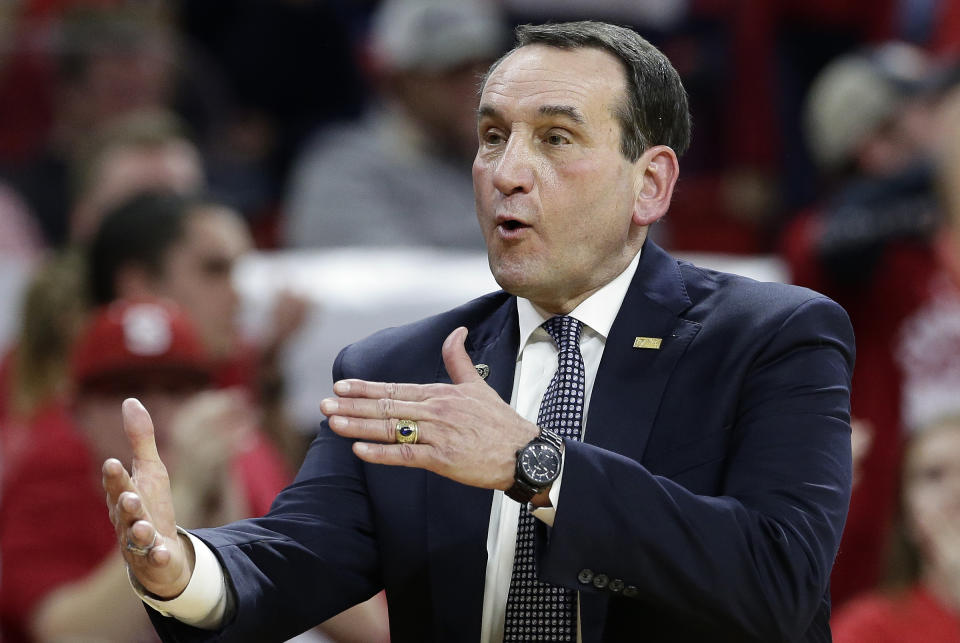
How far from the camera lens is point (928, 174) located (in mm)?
4648

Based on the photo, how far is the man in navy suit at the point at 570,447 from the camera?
2.26 m

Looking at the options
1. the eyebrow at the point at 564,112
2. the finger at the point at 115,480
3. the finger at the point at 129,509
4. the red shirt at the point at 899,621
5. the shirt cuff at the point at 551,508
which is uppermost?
the eyebrow at the point at 564,112

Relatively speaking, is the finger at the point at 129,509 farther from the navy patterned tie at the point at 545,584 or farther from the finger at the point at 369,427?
the navy patterned tie at the point at 545,584

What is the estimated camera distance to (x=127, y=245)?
498cm

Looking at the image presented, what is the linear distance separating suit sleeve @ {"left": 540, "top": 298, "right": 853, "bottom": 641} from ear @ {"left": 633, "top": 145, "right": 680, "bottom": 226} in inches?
16.5

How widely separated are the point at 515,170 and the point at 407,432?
49 centimetres

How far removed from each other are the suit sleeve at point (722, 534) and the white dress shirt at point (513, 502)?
0.25 m

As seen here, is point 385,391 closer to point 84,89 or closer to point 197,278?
point 197,278

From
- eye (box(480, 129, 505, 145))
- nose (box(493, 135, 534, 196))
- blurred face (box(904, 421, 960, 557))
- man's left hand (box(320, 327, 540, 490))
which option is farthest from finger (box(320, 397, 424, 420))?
blurred face (box(904, 421, 960, 557))

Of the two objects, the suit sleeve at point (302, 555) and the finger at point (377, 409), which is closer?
the finger at point (377, 409)

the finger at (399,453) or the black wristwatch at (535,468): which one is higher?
the finger at (399,453)

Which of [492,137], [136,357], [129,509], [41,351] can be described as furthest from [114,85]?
[129,509]

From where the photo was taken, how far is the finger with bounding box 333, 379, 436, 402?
2.25m

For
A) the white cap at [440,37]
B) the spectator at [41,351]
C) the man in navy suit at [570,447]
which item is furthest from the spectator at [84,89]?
the man in navy suit at [570,447]
